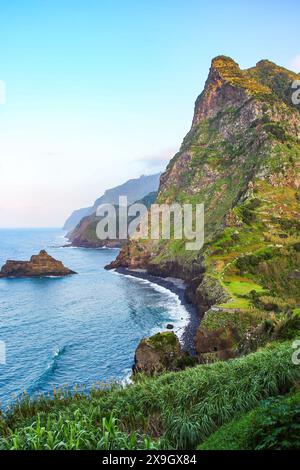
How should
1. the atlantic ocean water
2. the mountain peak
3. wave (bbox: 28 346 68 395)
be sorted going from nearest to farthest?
wave (bbox: 28 346 68 395), the atlantic ocean water, the mountain peak

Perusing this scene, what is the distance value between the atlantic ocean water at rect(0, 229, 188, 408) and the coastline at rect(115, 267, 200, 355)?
1.49 m

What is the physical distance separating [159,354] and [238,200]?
7526 centimetres

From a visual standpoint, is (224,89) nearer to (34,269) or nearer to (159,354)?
(34,269)

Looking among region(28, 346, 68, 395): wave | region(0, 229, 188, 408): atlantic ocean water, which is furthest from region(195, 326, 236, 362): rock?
region(28, 346, 68, 395): wave

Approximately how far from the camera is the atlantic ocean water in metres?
45.9

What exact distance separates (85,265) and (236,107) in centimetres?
8594

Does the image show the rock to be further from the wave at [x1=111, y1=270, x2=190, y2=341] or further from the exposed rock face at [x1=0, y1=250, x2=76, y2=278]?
the exposed rock face at [x1=0, y1=250, x2=76, y2=278]

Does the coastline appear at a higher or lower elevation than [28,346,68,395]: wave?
higher

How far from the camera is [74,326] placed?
67750 mm

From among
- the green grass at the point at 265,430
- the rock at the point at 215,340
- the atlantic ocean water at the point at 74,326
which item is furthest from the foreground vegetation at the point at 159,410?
the rock at the point at 215,340

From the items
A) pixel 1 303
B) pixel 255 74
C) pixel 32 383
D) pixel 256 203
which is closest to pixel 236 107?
pixel 255 74
